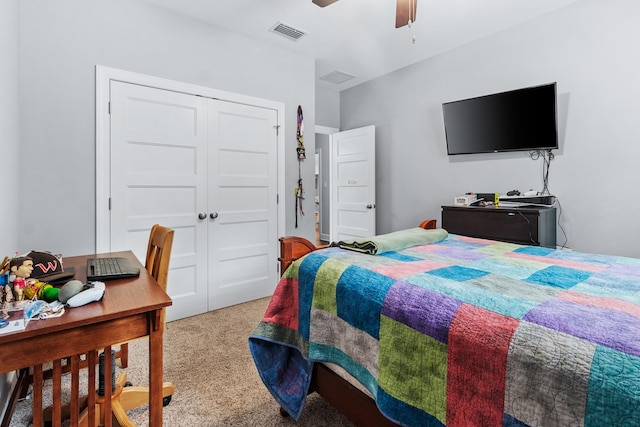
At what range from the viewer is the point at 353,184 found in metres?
4.74

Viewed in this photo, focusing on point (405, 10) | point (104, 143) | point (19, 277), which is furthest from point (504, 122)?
point (19, 277)

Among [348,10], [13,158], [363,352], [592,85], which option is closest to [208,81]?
[348,10]

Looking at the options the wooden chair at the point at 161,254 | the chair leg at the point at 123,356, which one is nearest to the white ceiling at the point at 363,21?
the wooden chair at the point at 161,254

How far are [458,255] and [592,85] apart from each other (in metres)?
2.37

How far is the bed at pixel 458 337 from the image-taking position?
2.36 ft

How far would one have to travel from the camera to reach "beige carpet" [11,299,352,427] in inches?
64.0

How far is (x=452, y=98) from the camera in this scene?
3.74 metres

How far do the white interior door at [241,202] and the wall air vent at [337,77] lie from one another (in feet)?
4.51

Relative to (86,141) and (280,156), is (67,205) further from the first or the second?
(280,156)

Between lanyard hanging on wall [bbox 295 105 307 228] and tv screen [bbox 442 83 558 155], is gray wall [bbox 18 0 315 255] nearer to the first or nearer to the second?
lanyard hanging on wall [bbox 295 105 307 228]

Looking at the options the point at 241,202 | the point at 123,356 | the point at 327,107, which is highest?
the point at 327,107

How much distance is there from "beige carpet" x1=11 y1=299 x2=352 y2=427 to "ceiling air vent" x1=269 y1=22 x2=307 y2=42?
2.73 metres

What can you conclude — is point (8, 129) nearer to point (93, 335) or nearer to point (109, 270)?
point (109, 270)

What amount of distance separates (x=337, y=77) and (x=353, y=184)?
4.90 feet
